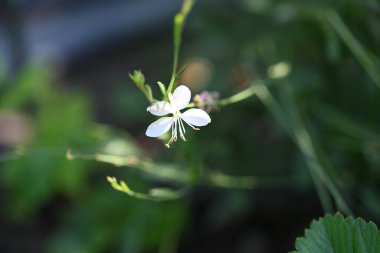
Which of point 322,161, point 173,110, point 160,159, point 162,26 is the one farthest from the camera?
point 162,26

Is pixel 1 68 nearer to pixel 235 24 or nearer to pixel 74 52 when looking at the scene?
pixel 235 24

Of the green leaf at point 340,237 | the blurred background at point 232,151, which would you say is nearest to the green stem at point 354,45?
the blurred background at point 232,151

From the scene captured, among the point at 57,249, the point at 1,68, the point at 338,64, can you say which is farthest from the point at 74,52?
the point at 338,64

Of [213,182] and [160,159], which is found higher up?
[160,159]

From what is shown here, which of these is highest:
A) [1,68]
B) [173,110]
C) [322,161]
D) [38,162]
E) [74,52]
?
[74,52]

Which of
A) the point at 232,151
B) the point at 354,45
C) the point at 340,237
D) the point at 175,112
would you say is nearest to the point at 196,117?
the point at 175,112

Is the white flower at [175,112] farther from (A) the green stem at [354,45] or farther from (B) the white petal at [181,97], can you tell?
(A) the green stem at [354,45]

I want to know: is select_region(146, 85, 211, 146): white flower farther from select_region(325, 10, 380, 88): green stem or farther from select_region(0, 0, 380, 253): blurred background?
select_region(325, 10, 380, 88): green stem
